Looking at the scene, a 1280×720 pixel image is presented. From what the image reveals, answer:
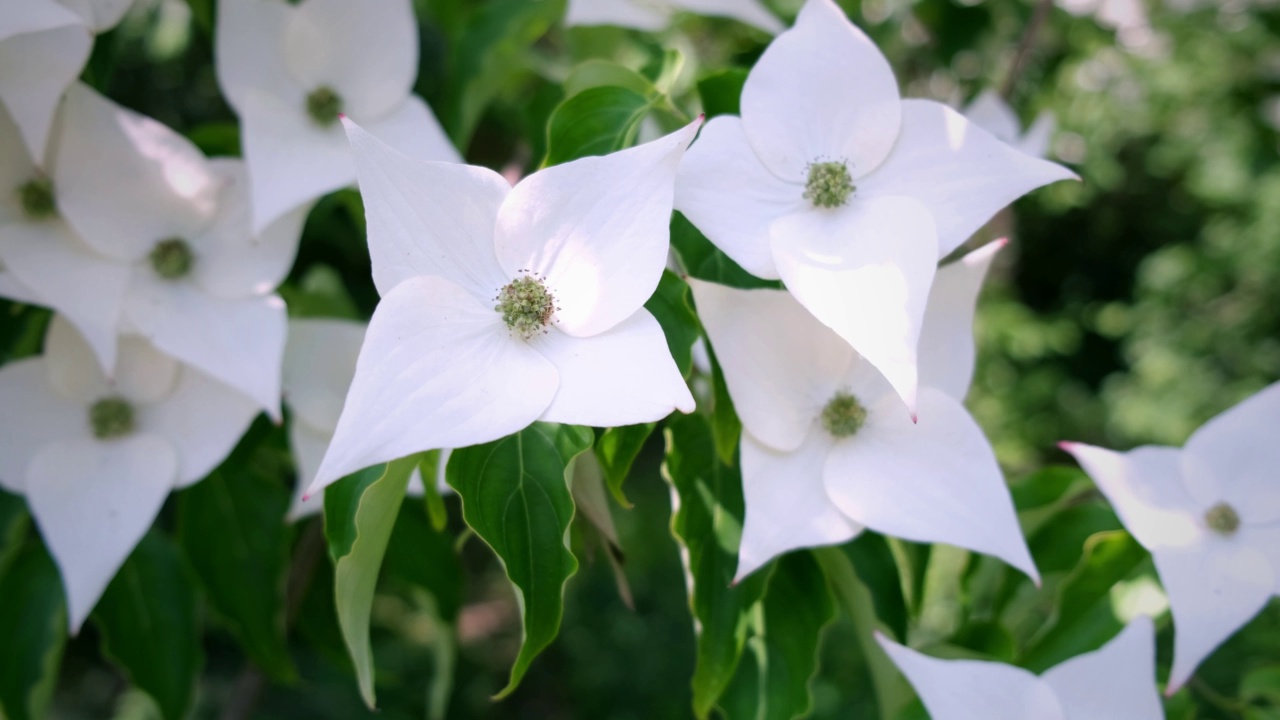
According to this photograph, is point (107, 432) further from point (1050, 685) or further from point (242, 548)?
point (1050, 685)

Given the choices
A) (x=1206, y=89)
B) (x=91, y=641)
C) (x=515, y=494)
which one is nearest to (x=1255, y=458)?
(x=515, y=494)

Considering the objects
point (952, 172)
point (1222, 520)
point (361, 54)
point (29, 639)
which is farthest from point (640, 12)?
point (29, 639)

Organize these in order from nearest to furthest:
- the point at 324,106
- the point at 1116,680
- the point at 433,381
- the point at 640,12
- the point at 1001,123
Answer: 1. the point at 433,381
2. the point at 1116,680
3. the point at 324,106
4. the point at 640,12
5. the point at 1001,123

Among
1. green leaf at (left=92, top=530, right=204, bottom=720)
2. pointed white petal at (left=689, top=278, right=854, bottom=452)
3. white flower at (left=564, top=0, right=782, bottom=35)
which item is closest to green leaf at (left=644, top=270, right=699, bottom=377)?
pointed white petal at (left=689, top=278, right=854, bottom=452)

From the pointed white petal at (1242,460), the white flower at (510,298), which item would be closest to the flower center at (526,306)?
the white flower at (510,298)

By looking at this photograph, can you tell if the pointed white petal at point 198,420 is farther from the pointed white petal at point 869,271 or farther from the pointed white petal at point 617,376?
the pointed white petal at point 869,271
